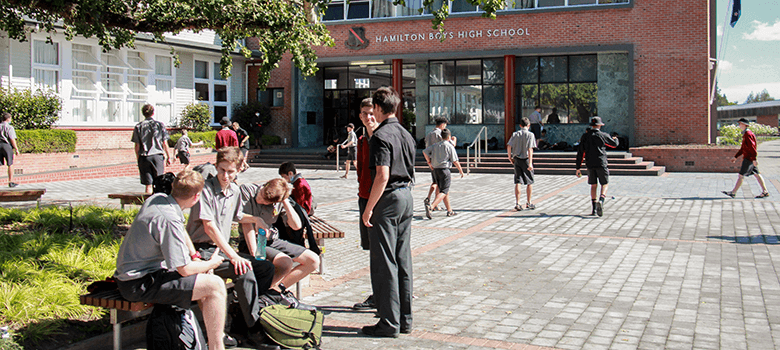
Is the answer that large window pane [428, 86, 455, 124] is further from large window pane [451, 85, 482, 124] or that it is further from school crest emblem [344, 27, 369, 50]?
school crest emblem [344, 27, 369, 50]

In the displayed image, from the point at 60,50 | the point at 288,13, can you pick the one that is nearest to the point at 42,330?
the point at 288,13

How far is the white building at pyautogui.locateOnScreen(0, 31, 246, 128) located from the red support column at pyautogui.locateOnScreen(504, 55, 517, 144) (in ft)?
36.8

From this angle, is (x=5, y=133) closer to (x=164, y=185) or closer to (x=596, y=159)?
(x=164, y=185)

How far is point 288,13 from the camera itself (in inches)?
352

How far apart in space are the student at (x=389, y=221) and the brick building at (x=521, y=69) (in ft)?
64.3

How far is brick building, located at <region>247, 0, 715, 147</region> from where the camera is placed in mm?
22125

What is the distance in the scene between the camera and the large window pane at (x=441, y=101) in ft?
86.6

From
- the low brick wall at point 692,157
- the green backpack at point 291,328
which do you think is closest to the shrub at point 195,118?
the low brick wall at point 692,157

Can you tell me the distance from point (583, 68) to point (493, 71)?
342 cm

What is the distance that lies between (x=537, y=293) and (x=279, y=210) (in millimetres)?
2517

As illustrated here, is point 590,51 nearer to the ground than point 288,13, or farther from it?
farther from it

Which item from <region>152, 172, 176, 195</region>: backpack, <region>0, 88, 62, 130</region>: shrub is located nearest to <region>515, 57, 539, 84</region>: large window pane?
<region>0, 88, 62, 130</region>: shrub

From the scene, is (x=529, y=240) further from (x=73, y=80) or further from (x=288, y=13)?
(x=73, y=80)

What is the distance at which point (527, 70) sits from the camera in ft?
82.3
